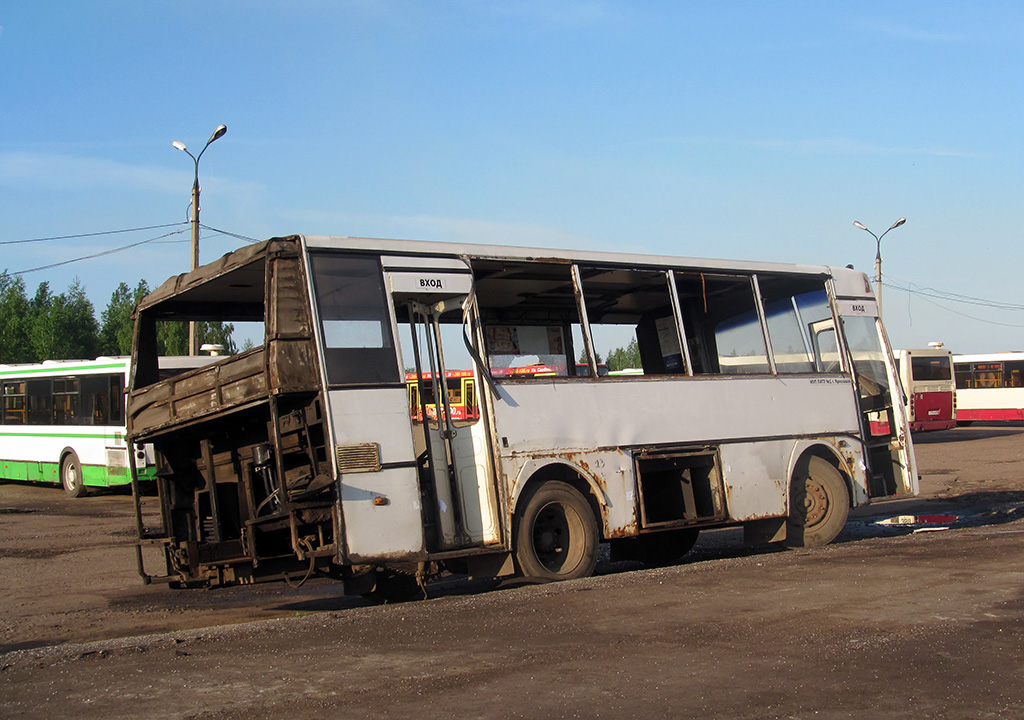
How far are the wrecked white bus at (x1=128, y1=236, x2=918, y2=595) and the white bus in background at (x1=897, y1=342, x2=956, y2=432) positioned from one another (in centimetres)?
2785

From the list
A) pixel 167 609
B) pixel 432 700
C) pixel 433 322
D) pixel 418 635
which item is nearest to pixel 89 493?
pixel 167 609

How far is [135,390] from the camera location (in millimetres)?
9039

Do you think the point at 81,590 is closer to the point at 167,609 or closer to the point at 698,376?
the point at 167,609

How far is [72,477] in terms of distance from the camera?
22719 millimetres

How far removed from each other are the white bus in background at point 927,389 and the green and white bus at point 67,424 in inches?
1154

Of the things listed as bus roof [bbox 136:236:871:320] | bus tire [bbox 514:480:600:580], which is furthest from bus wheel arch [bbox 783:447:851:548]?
bus tire [bbox 514:480:600:580]

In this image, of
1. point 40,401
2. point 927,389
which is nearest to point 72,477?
point 40,401

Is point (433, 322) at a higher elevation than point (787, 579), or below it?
higher

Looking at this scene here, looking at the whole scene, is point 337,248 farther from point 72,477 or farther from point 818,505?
point 72,477

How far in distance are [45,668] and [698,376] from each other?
6997mm

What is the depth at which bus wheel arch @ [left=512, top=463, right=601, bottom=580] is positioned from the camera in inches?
354

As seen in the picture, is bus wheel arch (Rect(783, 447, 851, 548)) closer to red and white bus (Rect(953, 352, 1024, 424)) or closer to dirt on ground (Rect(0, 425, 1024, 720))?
dirt on ground (Rect(0, 425, 1024, 720))

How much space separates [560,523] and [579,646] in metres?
3.10

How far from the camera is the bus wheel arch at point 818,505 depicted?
37.6 feet
